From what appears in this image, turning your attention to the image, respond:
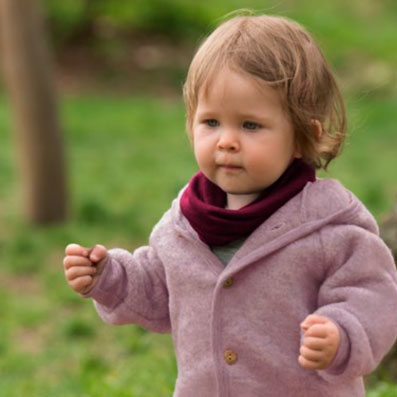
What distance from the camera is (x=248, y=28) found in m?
2.52

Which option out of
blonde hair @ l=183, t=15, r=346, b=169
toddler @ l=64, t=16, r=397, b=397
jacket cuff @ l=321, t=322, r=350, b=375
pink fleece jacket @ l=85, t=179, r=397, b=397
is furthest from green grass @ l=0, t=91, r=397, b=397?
jacket cuff @ l=321, t=322, r=350, b=375

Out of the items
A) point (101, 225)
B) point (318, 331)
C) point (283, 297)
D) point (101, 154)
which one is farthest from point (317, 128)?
point (101, 154)

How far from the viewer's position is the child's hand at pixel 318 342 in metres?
2.27

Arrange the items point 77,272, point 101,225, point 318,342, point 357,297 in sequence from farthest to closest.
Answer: point 101,225, point 77,272, point 357,297, point 318,342

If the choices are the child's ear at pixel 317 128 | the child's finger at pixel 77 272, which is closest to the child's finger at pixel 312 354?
the child's ear at pixel 317 128

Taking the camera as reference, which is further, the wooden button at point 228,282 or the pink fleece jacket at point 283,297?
the wooden button at point 228,282

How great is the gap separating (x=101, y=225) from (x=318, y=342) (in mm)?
6073

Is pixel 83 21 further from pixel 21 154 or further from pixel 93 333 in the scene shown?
pixel 93 333

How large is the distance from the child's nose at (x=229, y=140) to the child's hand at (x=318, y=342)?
1.59 feet

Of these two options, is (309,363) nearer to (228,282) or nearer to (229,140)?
(228,282)

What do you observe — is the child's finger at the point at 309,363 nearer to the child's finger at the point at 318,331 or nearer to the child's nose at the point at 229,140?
the child's finger at the point at 318,331

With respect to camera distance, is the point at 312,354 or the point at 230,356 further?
the point at 230,356

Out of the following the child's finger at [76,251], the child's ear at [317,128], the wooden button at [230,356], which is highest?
the child's ear at [317,128]

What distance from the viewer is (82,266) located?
8.79ft
